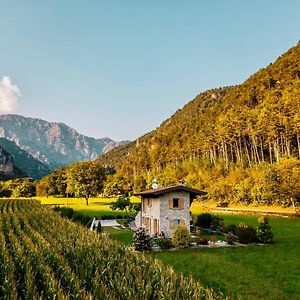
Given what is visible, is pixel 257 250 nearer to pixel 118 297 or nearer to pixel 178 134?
pixel 118 297

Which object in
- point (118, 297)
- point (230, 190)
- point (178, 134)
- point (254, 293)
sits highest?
point (178, 134)

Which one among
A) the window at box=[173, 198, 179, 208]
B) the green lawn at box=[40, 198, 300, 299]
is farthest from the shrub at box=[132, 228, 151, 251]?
the window at box=[173, 198, 179, 208]

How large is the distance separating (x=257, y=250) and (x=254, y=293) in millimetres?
11722

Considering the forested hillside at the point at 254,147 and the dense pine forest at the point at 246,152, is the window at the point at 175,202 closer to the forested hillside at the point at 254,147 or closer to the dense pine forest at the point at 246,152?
the dense pine forest at the point at 246,152

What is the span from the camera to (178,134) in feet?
507

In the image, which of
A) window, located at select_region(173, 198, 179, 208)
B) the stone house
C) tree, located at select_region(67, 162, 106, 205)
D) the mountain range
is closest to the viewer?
the stone house

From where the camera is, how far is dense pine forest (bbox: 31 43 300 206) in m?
64.5

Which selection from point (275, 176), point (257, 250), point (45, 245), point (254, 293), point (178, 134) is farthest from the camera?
point (178, 134)

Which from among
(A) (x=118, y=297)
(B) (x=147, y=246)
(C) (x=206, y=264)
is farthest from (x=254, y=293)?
(B) (x=147, y=246)

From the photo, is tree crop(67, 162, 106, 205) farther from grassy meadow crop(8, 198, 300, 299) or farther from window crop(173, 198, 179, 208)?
grassy meadow crop(8, 198, 300, 299)

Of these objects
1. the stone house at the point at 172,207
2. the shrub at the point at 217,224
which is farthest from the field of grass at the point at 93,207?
the stone house at the point at 172,207

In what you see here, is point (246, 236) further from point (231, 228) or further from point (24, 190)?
point (24, 190)

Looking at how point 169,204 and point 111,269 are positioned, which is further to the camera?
point 169,204

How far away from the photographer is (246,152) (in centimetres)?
10394
